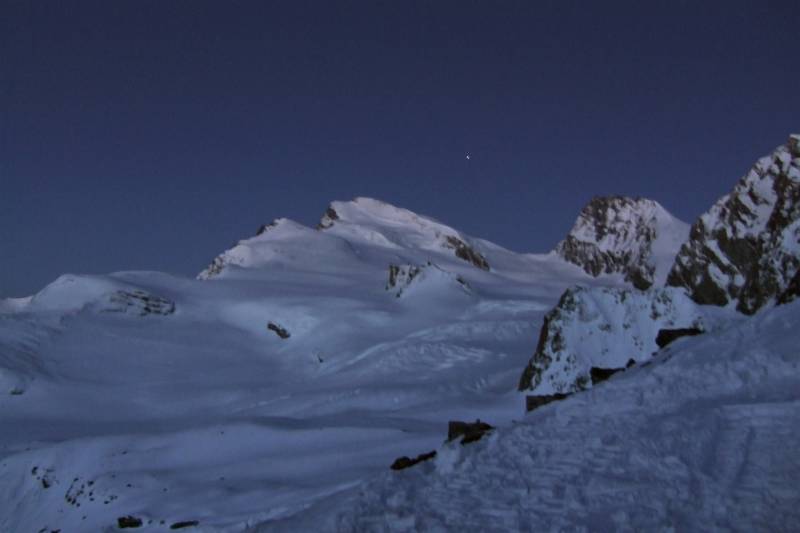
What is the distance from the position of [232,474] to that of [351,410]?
10.7m

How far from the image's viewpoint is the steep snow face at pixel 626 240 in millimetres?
126562

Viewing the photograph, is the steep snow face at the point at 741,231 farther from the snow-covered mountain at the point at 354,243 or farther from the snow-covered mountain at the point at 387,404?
the snow-covered mountain at the point at 354,243

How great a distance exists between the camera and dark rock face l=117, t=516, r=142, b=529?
635 inches

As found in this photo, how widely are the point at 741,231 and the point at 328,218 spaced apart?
290 feet

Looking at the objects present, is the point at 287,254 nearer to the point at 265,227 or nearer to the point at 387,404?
the point at 265,227

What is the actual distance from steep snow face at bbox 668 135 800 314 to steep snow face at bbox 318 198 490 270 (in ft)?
181

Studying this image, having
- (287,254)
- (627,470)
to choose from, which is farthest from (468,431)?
(287,254)

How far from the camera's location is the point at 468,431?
11891 millimetres

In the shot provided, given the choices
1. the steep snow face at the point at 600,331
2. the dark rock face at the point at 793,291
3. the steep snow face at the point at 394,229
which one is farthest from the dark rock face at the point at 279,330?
the steep snow face at the point at 394,229

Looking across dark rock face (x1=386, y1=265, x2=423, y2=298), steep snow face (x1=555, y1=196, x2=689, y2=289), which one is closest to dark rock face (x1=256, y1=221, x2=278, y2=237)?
dark rock face (x1=386, y1=265, x2=423, y2=298)

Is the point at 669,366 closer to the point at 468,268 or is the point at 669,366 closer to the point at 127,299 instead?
the point at 127,299

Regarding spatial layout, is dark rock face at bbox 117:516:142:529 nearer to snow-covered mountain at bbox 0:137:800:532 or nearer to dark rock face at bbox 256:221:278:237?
snow-covered mountain at bbox 0:137:800:532

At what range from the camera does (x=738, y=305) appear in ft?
164

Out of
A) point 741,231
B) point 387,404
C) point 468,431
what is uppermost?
point 741,231
